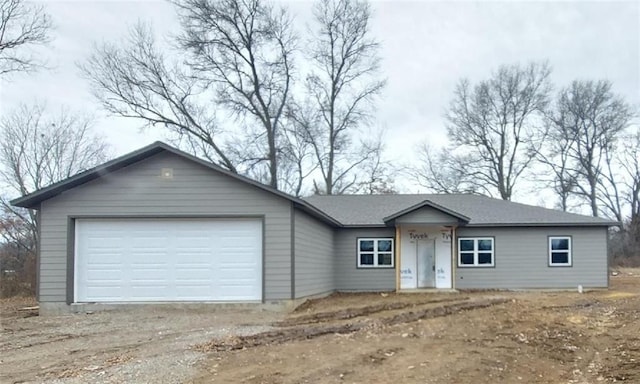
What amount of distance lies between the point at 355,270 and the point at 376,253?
3.08ft

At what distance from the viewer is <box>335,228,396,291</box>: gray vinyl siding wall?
2100cm

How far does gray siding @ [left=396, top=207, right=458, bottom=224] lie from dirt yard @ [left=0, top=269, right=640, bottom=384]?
→ 483 cm

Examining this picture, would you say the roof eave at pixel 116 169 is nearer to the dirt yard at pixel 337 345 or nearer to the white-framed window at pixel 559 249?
the dirt yard at pixel 337 345

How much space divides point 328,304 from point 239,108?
19.6m

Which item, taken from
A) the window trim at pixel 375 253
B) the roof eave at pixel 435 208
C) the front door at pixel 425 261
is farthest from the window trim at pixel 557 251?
the window trim at pixel 375 253

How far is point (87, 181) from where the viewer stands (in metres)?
14.8

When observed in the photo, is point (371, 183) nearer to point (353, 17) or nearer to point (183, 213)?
point (353, 17)

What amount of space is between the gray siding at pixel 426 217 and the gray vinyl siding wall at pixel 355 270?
1608 mm

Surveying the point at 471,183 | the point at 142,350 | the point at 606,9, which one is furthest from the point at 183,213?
the point at 471,183

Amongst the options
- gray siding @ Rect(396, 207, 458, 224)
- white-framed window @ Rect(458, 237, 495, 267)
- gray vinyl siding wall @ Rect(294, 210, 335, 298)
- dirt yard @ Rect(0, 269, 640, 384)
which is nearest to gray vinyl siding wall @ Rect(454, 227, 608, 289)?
white-framed window @ Rect(458, 237, 495, 267)

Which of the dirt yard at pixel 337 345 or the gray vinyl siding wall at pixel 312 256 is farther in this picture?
the gray vinyl siding wall at pixel 312 256

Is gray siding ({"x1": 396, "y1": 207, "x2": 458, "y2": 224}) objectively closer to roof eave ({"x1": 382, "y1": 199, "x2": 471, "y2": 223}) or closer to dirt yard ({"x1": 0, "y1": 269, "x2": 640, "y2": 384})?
roof eave ({"x1": 382, "y1": 199, "x2": 471, "y2": 223})

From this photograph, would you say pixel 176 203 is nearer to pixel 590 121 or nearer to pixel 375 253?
pixel 375 253

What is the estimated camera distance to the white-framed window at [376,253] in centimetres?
2111
